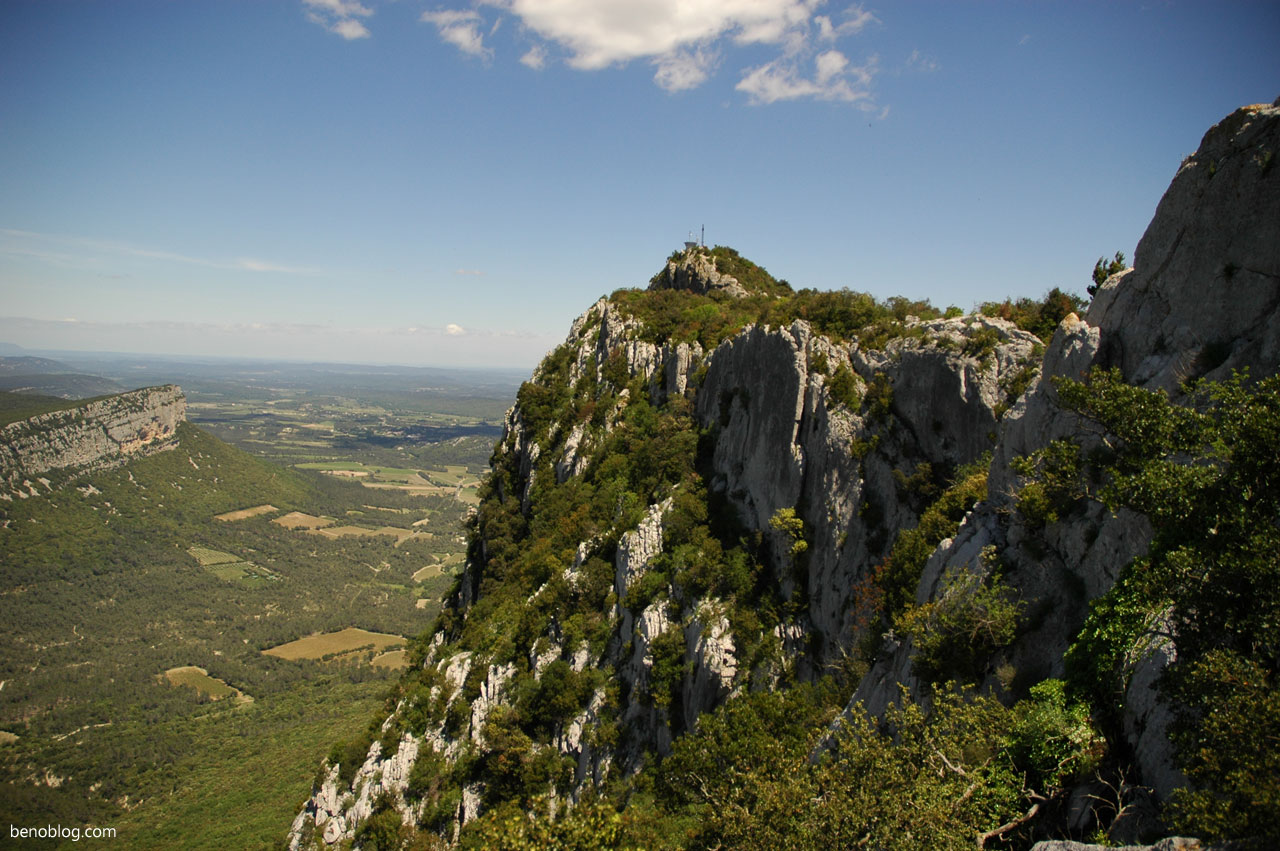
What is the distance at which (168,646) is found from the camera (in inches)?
4766

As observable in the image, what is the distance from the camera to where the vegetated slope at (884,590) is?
9.06 metres

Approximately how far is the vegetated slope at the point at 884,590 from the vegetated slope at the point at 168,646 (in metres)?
51.3

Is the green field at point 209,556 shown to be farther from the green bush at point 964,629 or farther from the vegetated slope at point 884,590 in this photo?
the green bush at point 964,629

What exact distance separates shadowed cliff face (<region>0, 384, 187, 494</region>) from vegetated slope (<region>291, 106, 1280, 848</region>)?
653 feet

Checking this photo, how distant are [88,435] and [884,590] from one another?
24234 cm

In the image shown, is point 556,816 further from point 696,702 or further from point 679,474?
point 679,474

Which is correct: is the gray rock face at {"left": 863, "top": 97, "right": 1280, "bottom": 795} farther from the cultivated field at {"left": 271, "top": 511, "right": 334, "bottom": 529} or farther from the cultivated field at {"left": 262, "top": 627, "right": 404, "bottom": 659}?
the cultivated field at {"left": 271, "top": 511, "right": 334, "bottom": 529}

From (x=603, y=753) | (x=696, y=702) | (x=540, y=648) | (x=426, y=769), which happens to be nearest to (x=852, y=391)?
(x=696, y=702)

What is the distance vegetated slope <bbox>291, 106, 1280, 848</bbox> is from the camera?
9.06 meters

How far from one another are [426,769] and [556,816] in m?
9.84

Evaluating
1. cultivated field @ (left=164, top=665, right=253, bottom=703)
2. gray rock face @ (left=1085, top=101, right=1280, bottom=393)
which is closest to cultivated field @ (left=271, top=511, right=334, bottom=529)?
cultivated field @ (left=164, top=665, right=253, bottom=703)

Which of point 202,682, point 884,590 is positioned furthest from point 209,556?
point 884,590

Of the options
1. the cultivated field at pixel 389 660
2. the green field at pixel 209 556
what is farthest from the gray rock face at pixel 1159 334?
the green field at pixel 209 556

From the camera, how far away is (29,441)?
163125mm
